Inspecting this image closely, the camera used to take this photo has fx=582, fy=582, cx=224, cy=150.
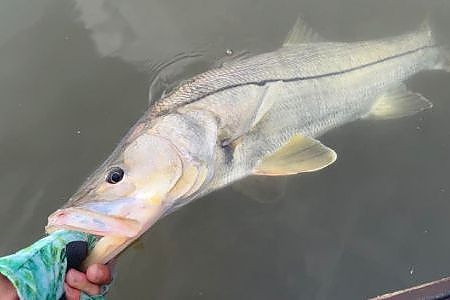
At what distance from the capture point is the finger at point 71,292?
1.97 metres

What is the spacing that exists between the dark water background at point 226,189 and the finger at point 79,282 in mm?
1167

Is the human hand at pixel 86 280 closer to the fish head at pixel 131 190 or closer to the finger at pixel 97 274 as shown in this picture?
the finger at pixel 97 274

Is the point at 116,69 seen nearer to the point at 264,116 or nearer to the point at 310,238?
the point at 264,116

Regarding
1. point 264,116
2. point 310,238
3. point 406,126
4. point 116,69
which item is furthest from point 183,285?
point 406,126

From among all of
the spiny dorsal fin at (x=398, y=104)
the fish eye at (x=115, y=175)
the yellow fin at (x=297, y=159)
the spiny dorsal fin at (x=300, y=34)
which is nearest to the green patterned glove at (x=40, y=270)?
the fish eye at (x=115, y=175)

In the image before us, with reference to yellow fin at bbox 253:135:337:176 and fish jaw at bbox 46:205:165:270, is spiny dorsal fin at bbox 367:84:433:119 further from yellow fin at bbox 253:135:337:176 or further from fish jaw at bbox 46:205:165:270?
fish jaw at bbox 46:205:165:270

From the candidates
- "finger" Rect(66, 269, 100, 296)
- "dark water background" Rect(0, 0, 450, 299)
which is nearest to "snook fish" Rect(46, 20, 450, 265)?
"finger" Rect(66, 269, 100, 296)

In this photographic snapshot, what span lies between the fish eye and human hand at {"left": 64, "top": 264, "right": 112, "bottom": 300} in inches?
15.5

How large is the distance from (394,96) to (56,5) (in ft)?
7.69

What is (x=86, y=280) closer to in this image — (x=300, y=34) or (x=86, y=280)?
(x=86, y=280)

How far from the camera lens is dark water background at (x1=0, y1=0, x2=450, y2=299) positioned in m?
3.17

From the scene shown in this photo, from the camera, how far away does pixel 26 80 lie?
3.74m

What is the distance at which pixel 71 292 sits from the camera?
1.98 m

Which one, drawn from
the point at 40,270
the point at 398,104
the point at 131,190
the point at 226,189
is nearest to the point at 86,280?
the point at 40,270
